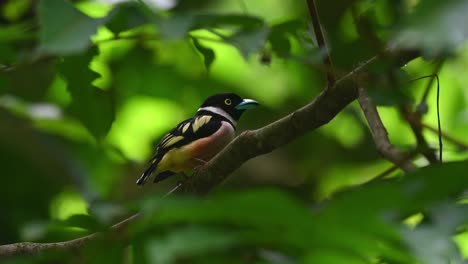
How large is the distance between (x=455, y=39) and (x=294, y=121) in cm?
144

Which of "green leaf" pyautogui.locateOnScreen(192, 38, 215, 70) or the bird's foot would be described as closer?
"green leaf" pyautogui.locateOnScreen(192, 38, 215, 70)

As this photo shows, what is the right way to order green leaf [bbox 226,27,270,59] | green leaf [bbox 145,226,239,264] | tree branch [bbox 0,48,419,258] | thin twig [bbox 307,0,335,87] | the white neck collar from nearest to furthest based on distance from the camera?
green leaf [bbox 145,226,239,264] < green leaf [bbox 226,27,270,59] < thin twig [bbox 307,0,335,87] < tree branch [bbox 0,48,419,258] < the white neck collar

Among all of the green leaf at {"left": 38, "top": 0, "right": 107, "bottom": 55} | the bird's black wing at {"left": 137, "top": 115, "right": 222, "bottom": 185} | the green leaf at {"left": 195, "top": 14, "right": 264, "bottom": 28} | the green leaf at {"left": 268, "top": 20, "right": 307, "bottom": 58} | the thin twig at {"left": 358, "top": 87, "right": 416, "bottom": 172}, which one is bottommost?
the bird's black wing at {"left": 137, "top": 115, "right": 222, "bottom": 185}

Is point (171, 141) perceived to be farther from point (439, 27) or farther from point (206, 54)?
point (439, 27)

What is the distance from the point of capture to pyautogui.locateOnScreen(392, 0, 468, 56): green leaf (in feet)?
3.95

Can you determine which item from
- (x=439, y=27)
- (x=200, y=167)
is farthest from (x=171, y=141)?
(x=439, y=27)

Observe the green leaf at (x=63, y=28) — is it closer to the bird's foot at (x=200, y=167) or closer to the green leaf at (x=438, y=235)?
the green leaf at (x=438, y=235)

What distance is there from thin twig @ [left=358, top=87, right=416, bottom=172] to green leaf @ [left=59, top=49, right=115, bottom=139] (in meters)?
0.92

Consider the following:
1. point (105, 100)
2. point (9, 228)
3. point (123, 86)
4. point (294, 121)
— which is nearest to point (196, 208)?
point (294, 121)

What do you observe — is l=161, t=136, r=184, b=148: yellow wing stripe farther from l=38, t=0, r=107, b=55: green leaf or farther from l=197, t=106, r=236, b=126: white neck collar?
l=38, t=0, r=107, b=55: green leaf

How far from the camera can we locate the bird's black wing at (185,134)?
3.86 meters

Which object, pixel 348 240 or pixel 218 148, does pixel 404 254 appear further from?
pixel 218 148

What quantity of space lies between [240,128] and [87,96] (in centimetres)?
277

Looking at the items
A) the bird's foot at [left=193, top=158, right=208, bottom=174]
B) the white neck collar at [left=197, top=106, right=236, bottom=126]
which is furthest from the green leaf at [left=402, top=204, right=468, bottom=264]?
the white neck collar at [left=197, top=106, right=236, bottom=126]
